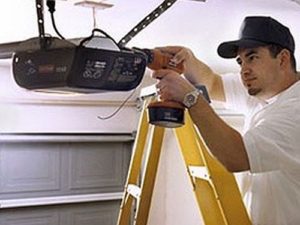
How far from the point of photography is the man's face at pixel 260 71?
198 cm

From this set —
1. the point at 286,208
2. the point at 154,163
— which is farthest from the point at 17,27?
the point at 286,208

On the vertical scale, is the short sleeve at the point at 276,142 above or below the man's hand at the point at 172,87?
below

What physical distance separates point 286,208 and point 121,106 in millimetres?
1996

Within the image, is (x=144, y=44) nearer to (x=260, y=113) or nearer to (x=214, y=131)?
(x=260, y=113)

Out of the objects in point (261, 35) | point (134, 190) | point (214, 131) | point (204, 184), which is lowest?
point (134, 190)

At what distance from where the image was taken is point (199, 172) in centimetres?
232

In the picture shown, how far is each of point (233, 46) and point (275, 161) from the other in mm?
598

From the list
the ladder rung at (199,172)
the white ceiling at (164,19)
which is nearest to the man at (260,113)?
the ladder rung at (199,172)

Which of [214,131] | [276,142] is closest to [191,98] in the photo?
[214,131]

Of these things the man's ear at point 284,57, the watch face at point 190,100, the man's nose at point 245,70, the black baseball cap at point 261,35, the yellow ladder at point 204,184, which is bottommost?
the yellow ladder at point 204,184

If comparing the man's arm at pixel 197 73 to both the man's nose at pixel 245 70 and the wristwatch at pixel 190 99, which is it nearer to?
the man's nose at pixel 245 70

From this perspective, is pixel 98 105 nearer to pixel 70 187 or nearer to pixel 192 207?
pixel 70 187

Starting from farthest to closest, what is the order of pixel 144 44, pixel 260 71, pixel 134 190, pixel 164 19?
pixel 144 44, pixel 134 190, pixel 164 19, pixel 260 71

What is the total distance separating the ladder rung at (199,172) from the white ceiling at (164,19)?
745mm
